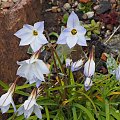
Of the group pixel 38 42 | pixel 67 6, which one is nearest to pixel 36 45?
pixel 38 42

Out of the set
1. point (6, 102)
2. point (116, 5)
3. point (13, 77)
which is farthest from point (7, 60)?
point (116, 5)

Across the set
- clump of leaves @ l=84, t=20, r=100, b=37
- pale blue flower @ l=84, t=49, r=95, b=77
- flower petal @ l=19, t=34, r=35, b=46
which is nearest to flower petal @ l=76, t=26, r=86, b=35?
pale blue flower @ l=84, t=49, r=95, b=77

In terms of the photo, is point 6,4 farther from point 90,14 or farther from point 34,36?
point 34,36

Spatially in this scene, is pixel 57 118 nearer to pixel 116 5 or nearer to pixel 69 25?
pixel 69 25

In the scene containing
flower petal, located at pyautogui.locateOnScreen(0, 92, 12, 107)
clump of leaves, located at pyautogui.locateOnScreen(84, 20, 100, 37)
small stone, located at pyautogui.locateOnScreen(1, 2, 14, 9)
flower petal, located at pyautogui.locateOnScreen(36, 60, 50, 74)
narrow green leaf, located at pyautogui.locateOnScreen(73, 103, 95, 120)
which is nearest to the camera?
flower petal, located at pyautogui.locateOnScreen(36, 60, 50, 74)

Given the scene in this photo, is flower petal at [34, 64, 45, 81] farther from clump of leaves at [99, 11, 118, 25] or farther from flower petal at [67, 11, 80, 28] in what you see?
clump of leaves at [99, 11, 118, 25]

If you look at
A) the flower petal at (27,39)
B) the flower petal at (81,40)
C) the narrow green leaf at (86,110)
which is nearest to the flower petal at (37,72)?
the flower petal at (27,39)
